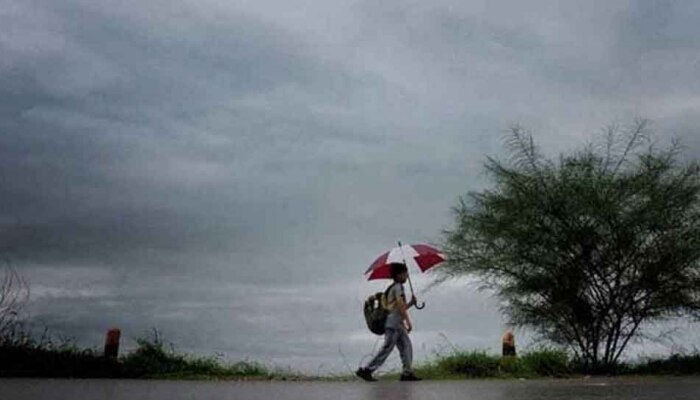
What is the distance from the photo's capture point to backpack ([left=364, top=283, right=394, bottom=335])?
16047mm

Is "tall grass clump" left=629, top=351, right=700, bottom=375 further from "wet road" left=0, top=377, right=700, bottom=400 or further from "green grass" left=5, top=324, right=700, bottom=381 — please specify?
"wet road" left=0, top=377, right=700, bottom=400

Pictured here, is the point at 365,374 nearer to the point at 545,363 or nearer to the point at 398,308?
the point at 398,308

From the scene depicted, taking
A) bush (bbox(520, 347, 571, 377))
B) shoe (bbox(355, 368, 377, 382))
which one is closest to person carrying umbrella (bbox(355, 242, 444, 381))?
shoe (bbox(355, 368, 377, 382))

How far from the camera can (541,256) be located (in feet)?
70.7

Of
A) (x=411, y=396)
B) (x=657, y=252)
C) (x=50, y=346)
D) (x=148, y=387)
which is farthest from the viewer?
(x=657, y=252)

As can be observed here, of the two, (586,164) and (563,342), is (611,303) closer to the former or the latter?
(563,342)

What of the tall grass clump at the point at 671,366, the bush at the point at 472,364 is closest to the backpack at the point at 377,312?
the bush at the point at 472,364

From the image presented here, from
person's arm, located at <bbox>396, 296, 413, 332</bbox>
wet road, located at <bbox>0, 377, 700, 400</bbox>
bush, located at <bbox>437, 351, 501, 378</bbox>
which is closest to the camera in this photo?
wet road, located at <bbox>0, 377, 700, 400</bbox>

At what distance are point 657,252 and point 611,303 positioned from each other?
1.53 meters

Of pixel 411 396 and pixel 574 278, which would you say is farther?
pixel 574 278

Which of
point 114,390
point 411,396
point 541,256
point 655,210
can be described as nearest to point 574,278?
point 541,256

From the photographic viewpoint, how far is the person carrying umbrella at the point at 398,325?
15.7 meters

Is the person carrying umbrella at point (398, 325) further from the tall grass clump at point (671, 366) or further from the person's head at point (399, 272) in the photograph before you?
the tall grass clump at point (671, 366)

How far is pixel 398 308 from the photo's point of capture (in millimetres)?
15680
